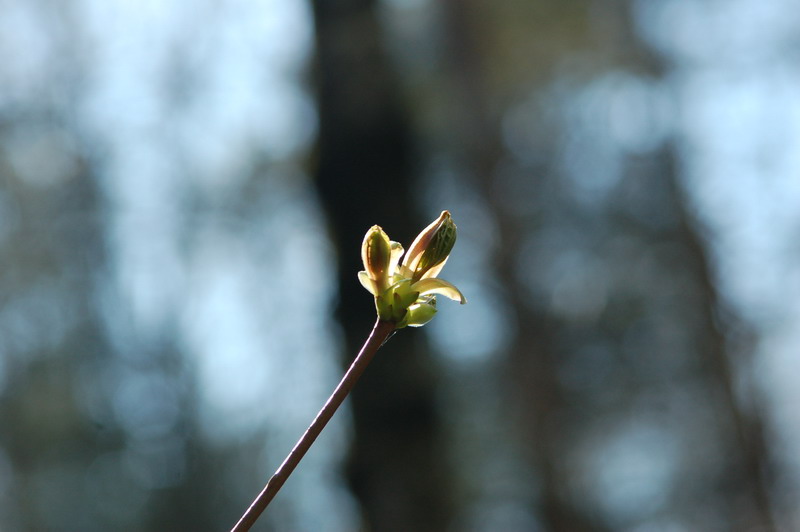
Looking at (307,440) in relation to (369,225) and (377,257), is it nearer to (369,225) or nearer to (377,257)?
(377,257)

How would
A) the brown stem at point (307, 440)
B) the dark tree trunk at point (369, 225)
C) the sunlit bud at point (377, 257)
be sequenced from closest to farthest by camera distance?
the brown stem at point (307, 440), the sunlit bud at point (377, 257), the dark tree trunk at point (369, 225)

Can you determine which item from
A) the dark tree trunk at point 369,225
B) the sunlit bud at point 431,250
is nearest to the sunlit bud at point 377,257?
the sunlit bud at point 431,250

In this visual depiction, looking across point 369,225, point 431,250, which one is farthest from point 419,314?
point 369,225

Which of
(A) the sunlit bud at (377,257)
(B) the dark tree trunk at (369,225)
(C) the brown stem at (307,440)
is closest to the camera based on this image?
(C) the brown stem at (307,440)

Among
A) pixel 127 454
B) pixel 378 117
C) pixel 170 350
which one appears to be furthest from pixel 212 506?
pixel 378 117

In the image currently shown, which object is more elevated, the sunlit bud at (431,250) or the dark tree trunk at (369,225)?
the sunlit bud at (431,250)

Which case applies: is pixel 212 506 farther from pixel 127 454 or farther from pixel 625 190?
pixel 625 190

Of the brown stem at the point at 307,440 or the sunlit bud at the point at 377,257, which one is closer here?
the brown stem at the point at 307,440

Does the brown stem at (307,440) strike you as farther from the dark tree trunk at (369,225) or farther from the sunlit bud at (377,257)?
the dark tree trunk at (369,225)
